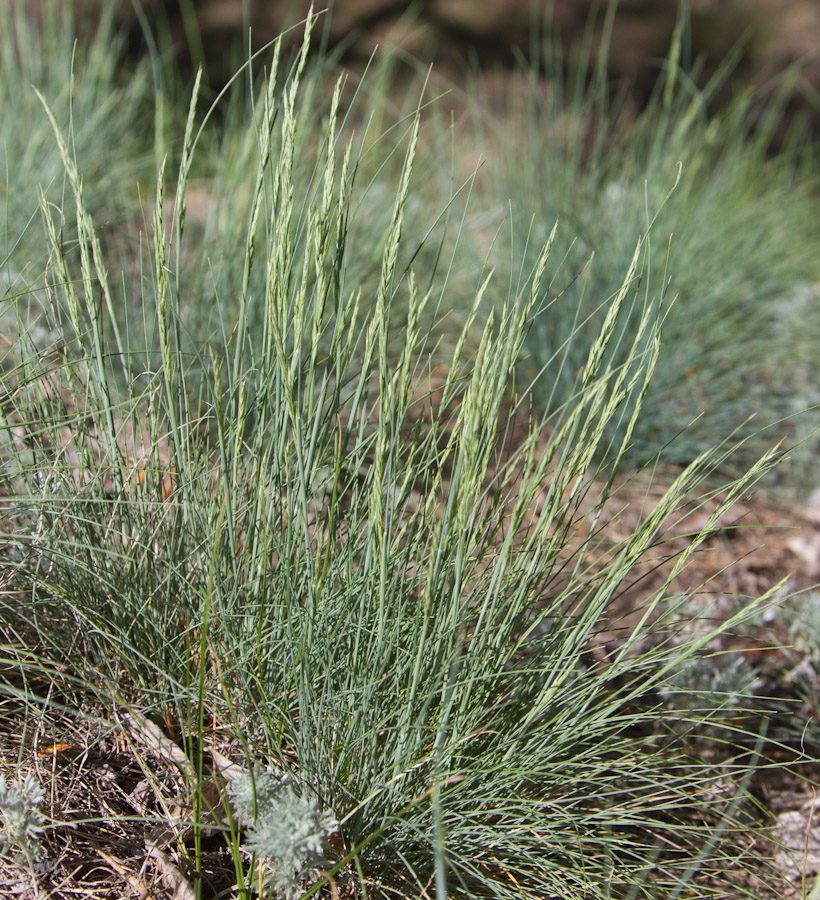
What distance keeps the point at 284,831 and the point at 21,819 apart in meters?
0.32

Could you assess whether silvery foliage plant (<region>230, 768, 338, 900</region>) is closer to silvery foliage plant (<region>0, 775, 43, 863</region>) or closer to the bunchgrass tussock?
the bunchgrass tussock

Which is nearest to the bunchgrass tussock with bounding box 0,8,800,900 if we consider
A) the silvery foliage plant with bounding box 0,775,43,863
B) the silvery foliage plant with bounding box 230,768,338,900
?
the silvery foliage plant with bounding box 230,768,338,900

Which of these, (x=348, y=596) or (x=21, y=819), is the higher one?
(x=348, y=596)

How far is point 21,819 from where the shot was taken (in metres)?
1.01

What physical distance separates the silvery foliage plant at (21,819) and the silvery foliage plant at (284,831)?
0.81 feet

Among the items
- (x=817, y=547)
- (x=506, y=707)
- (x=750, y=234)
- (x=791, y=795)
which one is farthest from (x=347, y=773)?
(x=750, y=234)

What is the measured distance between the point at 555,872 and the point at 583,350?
1.35 meters

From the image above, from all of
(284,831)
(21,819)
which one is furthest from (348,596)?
(21,819)

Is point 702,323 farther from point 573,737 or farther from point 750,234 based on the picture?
point 573,737

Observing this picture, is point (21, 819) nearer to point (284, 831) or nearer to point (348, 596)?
point (284, 831)

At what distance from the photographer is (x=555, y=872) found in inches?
46.6

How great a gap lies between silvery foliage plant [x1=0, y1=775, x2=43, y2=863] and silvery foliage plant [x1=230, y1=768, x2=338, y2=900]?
25cm

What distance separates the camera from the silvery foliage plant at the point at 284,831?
3.28 ft

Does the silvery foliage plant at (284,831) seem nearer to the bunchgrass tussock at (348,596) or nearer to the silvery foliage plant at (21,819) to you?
the bunchgrass tussock at (348,596)
